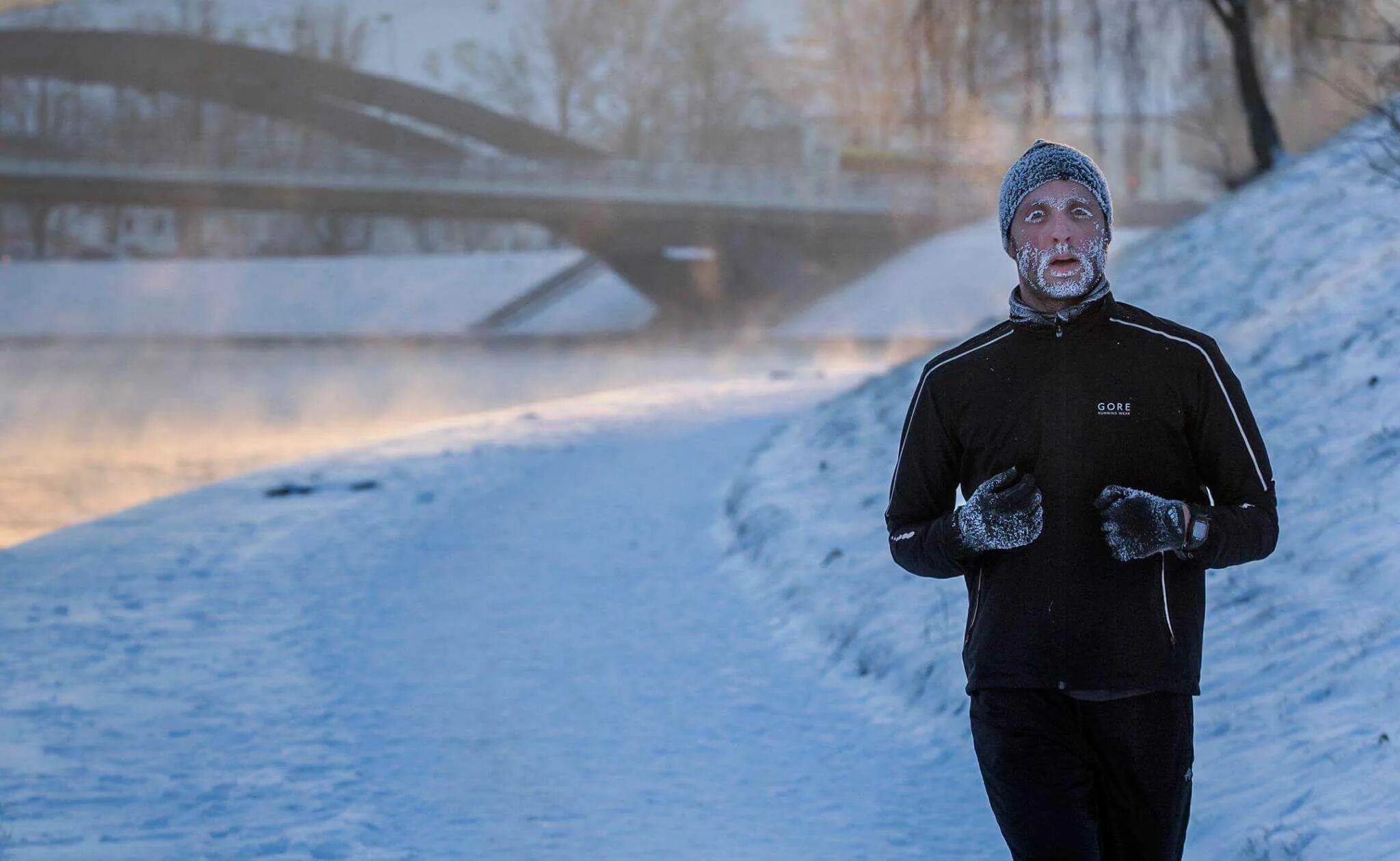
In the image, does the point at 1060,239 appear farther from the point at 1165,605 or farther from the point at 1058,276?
the point at 1165,605

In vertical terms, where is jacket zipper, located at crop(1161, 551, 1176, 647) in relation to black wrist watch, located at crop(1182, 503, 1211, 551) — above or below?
below

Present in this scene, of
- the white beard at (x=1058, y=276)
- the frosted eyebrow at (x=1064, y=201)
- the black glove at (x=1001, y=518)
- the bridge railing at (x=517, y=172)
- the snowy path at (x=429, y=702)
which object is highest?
the frosted eyebrow at (x=1064, y=201)

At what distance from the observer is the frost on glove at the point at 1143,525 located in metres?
3.02

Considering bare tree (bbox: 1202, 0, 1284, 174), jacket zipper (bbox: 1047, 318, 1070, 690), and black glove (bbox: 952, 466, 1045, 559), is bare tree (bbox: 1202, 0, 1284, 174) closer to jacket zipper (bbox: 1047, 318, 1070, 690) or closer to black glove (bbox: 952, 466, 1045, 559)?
jacket zipper (bbox: 1047, 318, 1070, 690)

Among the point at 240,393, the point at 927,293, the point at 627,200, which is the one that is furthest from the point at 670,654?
the point at 927,293

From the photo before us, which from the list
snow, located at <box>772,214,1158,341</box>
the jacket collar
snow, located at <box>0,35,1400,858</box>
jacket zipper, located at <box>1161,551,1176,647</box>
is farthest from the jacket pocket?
snow, located at <box>772,214,1158,341</box>

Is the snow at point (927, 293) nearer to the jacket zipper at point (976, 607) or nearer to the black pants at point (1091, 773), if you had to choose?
the jacket zipper at point (976, 607)

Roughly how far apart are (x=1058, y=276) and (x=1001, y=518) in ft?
1.69

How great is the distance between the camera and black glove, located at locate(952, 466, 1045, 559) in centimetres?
309

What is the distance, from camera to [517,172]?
165 feet

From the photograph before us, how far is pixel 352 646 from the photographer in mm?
8305

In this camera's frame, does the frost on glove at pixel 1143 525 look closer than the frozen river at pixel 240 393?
Yes

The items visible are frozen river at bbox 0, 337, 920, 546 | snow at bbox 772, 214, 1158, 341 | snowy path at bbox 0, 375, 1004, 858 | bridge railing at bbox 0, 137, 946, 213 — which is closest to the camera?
snowy path at bbox 0, 375, 1004, 858

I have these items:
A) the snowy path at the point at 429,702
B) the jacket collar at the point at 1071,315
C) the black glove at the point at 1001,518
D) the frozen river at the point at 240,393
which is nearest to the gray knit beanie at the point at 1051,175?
the jacket collar at the point at 1071,315
